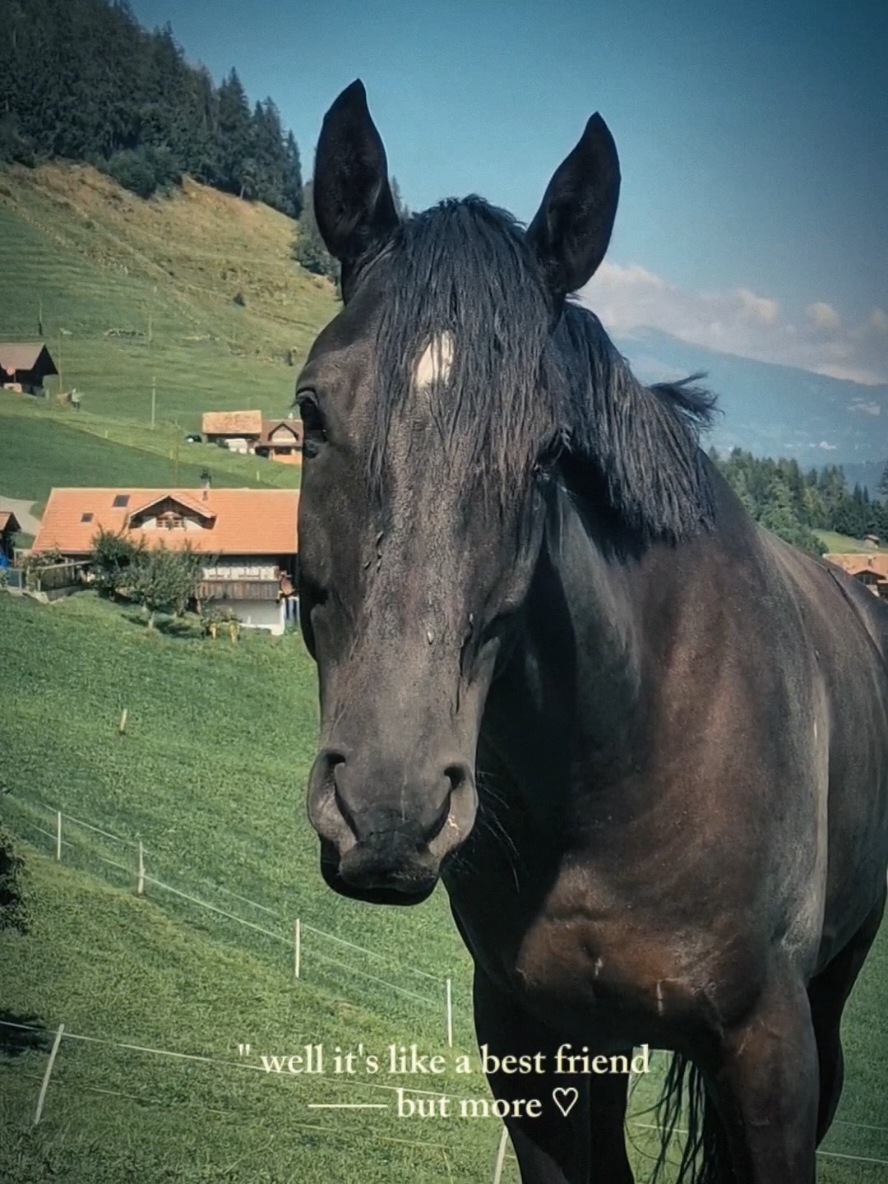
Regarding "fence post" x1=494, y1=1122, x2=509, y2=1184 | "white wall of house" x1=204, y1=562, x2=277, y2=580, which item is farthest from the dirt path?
"fence post" x1=494, y1=1122, x2=509, y2=1184

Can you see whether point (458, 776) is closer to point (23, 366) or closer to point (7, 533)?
point (7, 533)

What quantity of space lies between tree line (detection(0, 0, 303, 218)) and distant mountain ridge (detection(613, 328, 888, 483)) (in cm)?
180

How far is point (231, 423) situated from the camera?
5949 mm

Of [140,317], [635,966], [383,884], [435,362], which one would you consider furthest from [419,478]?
[140,317]

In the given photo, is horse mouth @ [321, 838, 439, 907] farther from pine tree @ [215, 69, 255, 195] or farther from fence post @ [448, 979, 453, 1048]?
fence post @ [448, 979, 453, 1048]

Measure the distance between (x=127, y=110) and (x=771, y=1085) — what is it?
4988mm

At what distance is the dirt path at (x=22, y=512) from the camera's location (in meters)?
5.42

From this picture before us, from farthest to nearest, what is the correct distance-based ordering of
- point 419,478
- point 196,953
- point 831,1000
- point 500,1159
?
point 196,953, point 500,1159, point 831,1000, point 419,478

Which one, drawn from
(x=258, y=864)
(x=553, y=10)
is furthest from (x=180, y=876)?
(x=553, y=10)

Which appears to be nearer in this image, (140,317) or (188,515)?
(140,317)

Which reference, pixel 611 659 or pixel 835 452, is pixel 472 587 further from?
pixel 835 452

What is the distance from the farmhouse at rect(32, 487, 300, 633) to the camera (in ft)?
18.0

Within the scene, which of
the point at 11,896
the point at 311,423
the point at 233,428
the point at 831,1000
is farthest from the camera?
the point at 233,428

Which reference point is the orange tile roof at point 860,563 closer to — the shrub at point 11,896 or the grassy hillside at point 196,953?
the grassy hillside at point 196,953
